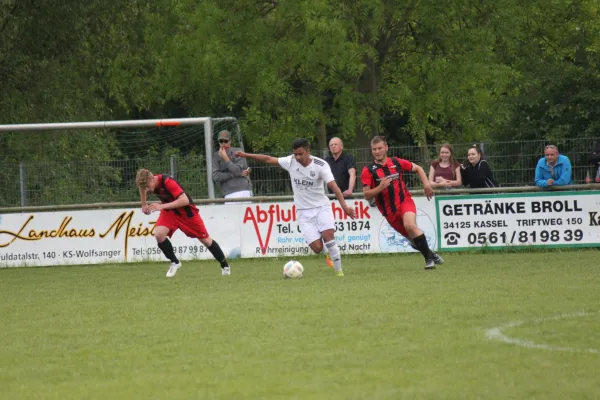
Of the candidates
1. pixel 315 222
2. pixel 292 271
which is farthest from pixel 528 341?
pixel 315 222

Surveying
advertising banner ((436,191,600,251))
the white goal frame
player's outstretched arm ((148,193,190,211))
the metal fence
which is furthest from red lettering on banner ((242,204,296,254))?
player's outstretched arm ((148,193,190,211))

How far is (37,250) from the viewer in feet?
65.6

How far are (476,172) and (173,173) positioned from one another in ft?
18.0

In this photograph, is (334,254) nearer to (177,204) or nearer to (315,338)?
(177,204)

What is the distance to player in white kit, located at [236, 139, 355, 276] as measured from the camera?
14.6 metres

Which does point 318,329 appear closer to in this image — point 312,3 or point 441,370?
point 441,370

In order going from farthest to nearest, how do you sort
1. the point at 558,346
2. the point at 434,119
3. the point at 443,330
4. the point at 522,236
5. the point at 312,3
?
1. the point at 434,119
2. the point at 312,3
3. the point at 522,236
4. the point at 443,330
5. the point at 558,346

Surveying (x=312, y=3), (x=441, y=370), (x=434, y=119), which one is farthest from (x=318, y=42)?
(x=441, y=370)

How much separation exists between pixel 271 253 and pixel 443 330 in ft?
35.7

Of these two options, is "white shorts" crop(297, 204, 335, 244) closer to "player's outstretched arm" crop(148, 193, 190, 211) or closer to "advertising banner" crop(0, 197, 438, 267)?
"player's outstretched arm" crop(148, 193, 190, 211)

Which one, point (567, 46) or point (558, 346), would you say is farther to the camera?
point (567, 46)

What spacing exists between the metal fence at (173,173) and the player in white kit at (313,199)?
4.48 metres

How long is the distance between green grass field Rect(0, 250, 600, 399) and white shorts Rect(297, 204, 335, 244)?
642 mm

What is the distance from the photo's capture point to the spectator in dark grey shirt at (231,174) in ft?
62.4
